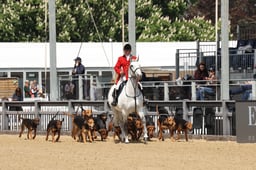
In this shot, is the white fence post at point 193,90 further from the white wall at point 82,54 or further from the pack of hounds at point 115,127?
the white wall at point 82,54

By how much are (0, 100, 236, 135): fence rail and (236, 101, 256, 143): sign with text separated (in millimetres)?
1079

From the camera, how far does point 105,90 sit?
32.9 m

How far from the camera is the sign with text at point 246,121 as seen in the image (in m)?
25.0

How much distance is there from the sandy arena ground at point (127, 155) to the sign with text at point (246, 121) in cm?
41

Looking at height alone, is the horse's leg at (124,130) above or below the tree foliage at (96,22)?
below

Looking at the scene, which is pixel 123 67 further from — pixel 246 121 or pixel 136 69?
pixel 246 121

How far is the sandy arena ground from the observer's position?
18.8m

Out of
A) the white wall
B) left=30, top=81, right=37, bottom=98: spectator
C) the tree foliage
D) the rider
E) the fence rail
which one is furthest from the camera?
the tree foliage

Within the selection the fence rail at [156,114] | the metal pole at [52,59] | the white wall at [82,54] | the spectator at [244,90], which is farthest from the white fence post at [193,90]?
the white wall at [82,54]

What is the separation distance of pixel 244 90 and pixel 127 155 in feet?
24.8

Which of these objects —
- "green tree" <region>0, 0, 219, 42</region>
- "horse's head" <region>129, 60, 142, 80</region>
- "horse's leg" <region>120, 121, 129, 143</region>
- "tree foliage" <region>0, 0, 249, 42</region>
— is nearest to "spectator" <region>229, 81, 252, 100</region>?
"horse's leg" <region>120, 121, 129, 143</region>

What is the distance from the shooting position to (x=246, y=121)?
25281 mm

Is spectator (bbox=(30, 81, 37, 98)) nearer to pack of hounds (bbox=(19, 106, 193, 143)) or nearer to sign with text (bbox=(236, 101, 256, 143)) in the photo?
pack of hounds (bbox=(19, 106, 193, 143))

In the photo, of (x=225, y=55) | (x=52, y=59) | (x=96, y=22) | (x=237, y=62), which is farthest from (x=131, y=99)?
(x=96, y=22)
